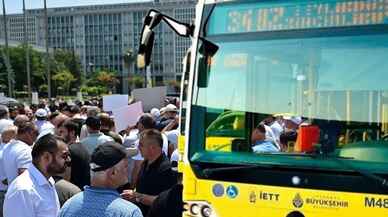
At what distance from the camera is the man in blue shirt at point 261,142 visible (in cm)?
489

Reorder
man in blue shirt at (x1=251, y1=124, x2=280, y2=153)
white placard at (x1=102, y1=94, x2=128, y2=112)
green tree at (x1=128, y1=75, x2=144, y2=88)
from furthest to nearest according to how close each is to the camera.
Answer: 1. green tree at (x1=128, y1=75, x2=144, y2=88)
2. white placard at (x1=102, y1=94, x2=128, y2=112)
3. man in blue shirt at (x1=251, y1=124, x2=280, y2=153)

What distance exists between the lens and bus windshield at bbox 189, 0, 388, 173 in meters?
4.55

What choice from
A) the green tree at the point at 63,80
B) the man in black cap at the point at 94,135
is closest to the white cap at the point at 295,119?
the man in black cap at the point at 94,135

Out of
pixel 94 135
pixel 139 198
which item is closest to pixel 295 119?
pixel 139 198

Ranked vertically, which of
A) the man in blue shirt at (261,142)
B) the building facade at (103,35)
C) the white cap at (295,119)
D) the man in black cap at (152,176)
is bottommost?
the man in black cap at (152,176)

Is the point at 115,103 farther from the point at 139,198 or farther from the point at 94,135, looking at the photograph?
the point at 139,198

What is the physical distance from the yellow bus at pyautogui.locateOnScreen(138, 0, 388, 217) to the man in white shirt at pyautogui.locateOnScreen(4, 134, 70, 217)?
118cm

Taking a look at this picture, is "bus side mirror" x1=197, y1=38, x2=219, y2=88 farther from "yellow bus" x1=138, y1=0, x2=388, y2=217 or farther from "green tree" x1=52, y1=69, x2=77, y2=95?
"green tree" x1=52, y1=69, x2=77, y2=95

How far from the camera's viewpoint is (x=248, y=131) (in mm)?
5094

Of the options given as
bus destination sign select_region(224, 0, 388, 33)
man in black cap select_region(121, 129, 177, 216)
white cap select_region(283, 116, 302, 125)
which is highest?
bus destination sign select_region(224, 0, 388, 33)

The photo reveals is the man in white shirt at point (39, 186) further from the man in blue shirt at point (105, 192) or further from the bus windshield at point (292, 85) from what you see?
the bus windshield at point (292, 85)

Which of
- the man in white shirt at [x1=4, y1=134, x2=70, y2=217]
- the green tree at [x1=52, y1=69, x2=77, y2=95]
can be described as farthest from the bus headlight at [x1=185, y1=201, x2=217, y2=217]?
the green tree at [x1=52, y1=69, x2=77, y2=95]

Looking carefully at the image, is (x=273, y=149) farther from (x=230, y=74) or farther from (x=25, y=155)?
(x=25, y=155)

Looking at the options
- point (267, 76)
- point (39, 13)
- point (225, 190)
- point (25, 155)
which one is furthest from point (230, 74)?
point (39, 13)
